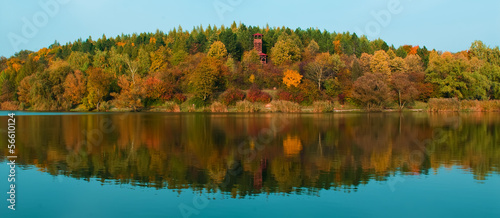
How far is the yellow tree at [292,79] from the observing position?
72.6 meters

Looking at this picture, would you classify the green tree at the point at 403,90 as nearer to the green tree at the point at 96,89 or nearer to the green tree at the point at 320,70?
the green tree at the point at 320,70

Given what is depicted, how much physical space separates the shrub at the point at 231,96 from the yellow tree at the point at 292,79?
880cm

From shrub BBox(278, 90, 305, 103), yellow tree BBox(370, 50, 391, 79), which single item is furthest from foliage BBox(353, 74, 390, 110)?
yellow tree BBox(370, 50, 391, 79)

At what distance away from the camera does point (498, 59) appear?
76500mm

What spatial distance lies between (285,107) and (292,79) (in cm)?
1097

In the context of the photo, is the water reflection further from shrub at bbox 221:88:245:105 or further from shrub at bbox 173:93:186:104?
shrub at bbox 173:93:186:104

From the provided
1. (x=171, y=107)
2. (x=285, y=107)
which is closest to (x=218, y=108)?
(x=171, y=107)

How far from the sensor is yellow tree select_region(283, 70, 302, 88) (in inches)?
2857

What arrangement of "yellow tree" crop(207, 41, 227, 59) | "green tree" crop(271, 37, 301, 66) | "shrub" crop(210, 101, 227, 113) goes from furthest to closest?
"yellow tree" crop(207, 41, 227, 59), "green tree" crop(271, 37, 301, 66), "shrub" crop(210, 101, 227, 113)

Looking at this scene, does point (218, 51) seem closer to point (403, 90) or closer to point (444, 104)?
point (403, 90)

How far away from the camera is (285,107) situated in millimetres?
63781

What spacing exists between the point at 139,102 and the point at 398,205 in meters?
62.7

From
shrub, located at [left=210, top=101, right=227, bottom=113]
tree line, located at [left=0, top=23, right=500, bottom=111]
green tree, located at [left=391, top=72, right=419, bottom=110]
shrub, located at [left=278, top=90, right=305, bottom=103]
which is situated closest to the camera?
green tree, located at [left=391, top=72, right=419, bottom=110]

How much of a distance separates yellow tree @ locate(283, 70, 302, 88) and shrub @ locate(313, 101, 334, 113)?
24.5ft
